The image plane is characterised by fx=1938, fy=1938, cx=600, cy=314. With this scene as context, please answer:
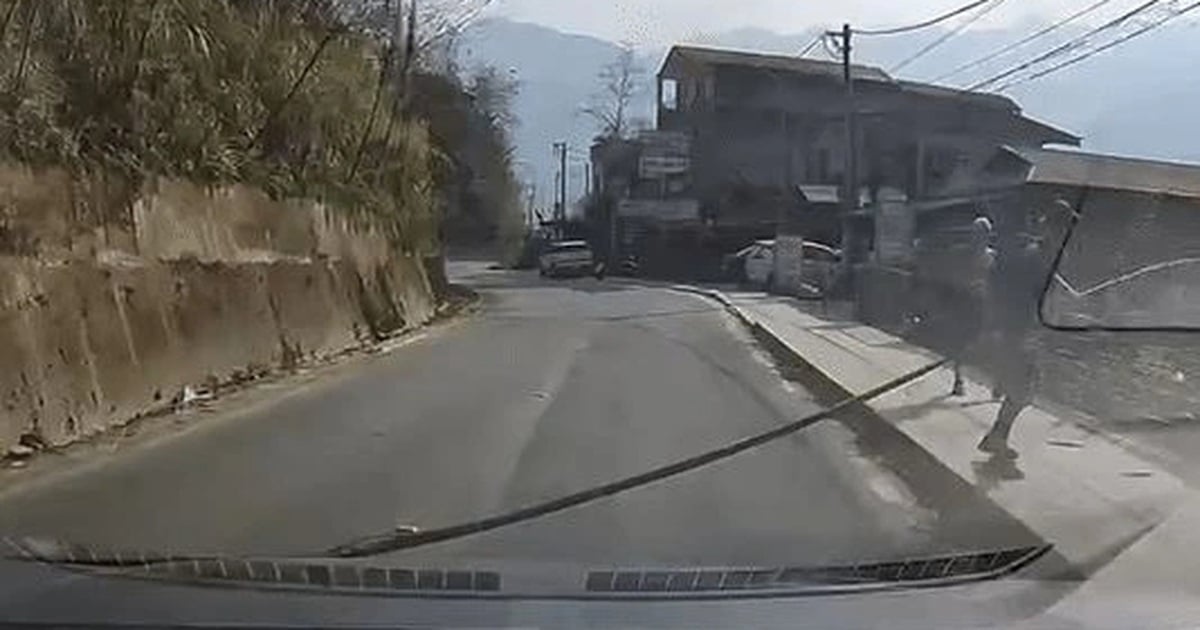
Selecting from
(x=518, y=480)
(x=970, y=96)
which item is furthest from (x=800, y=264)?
(x=518, y=480)

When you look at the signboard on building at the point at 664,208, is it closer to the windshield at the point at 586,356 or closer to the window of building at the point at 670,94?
the windshield at the point at 586,356

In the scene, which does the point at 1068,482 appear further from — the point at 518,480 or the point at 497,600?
the point at 497,600

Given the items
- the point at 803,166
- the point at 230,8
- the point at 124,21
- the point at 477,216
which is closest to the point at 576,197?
the point at 477,216

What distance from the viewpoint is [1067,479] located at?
38.8 ft

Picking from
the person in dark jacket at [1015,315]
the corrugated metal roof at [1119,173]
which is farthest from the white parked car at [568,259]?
the corrugated metal roof at [1119,173]

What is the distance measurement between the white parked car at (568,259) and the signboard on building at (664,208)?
13.6 m

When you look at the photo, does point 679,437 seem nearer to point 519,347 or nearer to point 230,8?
point 230,8

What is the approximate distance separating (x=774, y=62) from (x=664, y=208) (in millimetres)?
19843

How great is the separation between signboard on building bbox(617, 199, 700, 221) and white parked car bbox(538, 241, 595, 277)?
1365 cm

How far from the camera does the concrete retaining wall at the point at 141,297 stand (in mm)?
14961

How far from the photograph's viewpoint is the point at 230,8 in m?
24.9

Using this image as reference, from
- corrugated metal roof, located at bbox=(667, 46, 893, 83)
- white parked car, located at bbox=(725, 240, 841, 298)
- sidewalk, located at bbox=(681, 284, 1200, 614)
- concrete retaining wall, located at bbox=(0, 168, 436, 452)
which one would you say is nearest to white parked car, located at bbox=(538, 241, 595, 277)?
white parked car, located at bbox=(725, 240, 841, 298)

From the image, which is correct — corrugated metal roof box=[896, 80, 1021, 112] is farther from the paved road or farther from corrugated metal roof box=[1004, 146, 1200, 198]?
the paved road

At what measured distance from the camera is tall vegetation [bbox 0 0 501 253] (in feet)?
55.7
